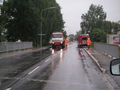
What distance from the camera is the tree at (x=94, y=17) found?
139 meters

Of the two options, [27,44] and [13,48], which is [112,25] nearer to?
[27,44]

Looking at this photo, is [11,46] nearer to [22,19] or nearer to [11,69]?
[22,19]

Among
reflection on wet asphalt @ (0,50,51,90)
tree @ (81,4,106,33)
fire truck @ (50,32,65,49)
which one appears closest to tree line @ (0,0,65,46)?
fire truck @ (50,32,65,49)

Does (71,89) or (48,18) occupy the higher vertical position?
(48,18)

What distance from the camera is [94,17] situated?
464ft

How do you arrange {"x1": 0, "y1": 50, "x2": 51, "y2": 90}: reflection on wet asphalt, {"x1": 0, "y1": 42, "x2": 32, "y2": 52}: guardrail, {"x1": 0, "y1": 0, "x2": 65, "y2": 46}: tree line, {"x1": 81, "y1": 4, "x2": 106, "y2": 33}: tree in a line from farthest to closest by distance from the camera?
{"x1": 81, "y1": 4, "x2": 106, "y2": 33}: tree, {"x1": 0, "y1": 0, "x2": 65, "y2": 46}: tree line, {"x1": 0, "y1": 42, "x2": 32, "y2": 52}: guardrail, {"x1": 0, "y1": 50, "x2": 51, "y2": 90}: reflection on wet asphalt

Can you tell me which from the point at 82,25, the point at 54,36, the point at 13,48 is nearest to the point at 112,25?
the point at 82,25

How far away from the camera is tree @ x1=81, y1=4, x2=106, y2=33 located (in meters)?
139

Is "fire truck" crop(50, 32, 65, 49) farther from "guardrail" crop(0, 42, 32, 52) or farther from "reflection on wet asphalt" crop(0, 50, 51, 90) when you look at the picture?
"reflection on wet asphalt" crop(0, 50, 51, 90)

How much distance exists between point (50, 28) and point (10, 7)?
1935 centimetres

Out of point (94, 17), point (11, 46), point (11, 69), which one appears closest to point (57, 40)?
point (11, 46)

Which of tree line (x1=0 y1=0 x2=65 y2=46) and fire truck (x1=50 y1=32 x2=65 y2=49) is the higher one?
tree line (x1=0 y1=0 x2=65 y2=46)

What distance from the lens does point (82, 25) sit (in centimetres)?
15075

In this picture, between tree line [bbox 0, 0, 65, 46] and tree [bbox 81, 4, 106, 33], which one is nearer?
tree line [bbox 0, 0, 65, 46]
